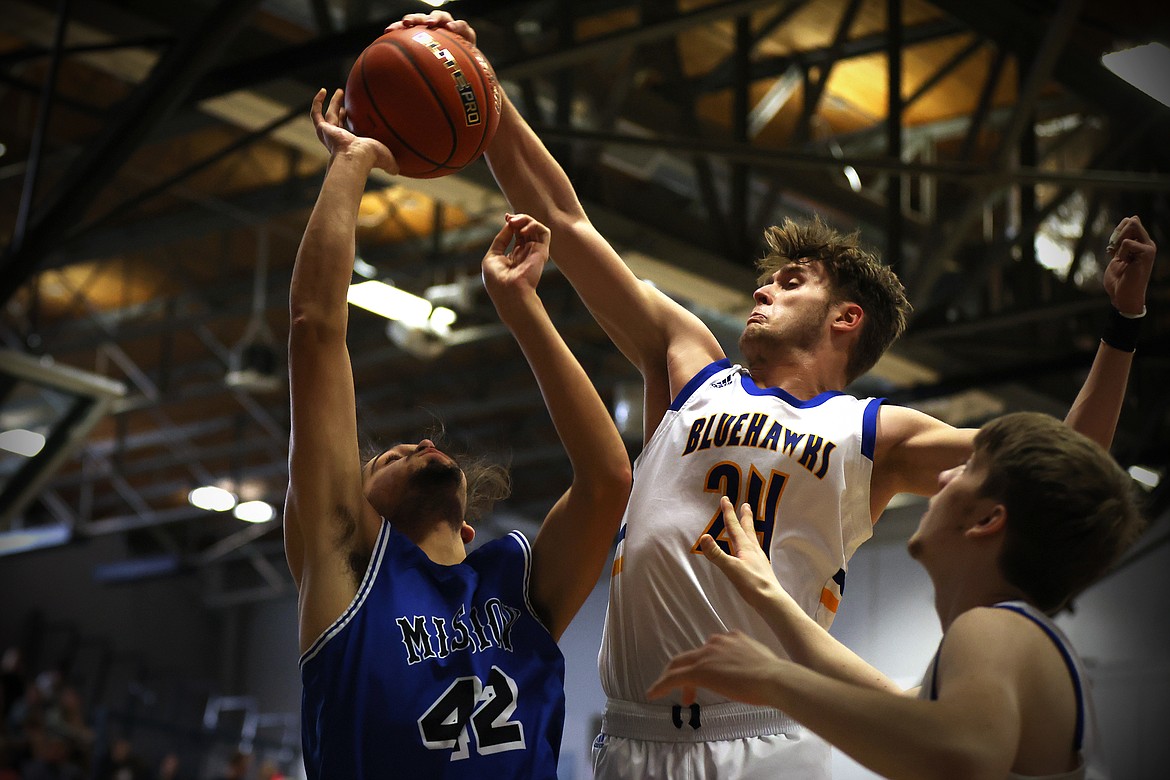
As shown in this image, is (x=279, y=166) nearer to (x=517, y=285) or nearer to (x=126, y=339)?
(x=126, y=339)

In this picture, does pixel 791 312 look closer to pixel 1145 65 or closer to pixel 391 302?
pixel 1145 65

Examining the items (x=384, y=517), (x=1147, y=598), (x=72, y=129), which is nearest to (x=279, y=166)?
(x=72, y=129)

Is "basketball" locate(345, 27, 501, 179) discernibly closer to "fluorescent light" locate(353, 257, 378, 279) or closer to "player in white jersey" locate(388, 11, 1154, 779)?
"player in white jersey" locate(388, 11, 1154, 779)

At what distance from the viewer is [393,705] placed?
2.58 m

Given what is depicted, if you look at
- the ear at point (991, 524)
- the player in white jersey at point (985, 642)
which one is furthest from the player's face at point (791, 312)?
the ear at point (991, 524)

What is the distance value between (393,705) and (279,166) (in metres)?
8.97

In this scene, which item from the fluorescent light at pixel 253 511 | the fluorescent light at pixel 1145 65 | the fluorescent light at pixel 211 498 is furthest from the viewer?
the fluorescent light at pixel 253 511

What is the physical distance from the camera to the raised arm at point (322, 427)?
260 centimetres

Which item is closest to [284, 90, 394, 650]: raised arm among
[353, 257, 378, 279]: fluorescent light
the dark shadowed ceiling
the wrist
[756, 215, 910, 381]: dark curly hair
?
[756, 215, 910, 381]: dark curly hair

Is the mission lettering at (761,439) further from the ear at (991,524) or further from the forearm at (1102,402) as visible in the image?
the ear at (991,524)

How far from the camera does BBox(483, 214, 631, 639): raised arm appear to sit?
2.84 metres

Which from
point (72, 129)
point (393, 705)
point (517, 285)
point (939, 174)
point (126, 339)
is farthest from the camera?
point (126, 339)

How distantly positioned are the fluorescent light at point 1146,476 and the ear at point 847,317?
31.7 ft

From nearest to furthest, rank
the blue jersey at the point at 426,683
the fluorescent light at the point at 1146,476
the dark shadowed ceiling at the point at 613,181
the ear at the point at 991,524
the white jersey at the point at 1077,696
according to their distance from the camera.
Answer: the white jersey at the point at 1077,696 → the ear at the point at 991,524 → the blue jersey at the point at 426,683 → the dark shadowed ceiling at the point at 613,181 → the fluorescent light at the point at 1146,476
